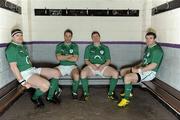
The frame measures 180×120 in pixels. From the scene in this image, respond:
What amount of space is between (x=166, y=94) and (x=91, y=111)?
3.76 ft

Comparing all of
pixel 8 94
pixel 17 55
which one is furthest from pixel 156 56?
pixel 8 94

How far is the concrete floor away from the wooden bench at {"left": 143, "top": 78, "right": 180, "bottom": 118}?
30 centimetres

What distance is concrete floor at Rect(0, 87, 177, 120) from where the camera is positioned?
3.52 metres

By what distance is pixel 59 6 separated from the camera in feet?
16.8

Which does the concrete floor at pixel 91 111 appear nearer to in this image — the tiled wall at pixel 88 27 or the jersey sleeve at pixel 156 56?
the jersey sleeve at pixel 156 56

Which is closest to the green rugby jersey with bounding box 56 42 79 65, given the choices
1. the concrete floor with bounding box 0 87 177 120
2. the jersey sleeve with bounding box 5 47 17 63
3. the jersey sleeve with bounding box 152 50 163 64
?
the concrete floor with bounding box 0 87 177 120

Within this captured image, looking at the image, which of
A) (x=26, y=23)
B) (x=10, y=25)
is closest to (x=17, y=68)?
(x=10, y=25)

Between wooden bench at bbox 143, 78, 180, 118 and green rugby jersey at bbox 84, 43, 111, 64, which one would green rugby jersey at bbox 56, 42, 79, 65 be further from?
wooden bench at bbox 143, 78, 180, 118

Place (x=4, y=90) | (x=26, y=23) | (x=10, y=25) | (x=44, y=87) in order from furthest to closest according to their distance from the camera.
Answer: (x=26, y=23) → (x=10, y=25) → (x=44, y=87) → (x=4, y=90)

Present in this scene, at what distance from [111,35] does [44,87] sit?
2.07 m

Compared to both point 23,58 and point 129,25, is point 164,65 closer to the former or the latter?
point 129,25

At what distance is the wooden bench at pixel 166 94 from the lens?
3.07m

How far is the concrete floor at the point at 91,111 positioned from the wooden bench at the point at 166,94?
30 cm

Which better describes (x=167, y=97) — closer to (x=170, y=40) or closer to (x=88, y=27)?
(x=170, y=40)
